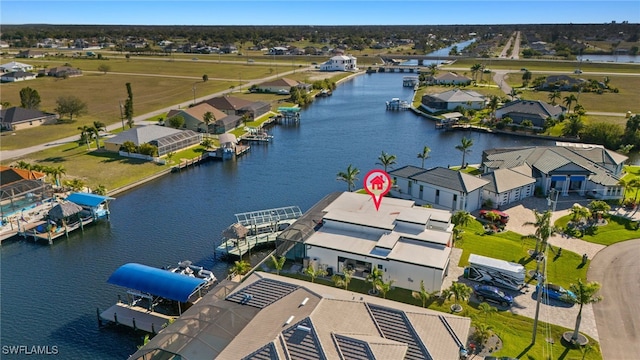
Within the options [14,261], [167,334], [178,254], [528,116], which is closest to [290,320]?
[167,334]

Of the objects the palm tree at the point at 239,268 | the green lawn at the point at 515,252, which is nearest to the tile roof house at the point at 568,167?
the green lawn at the point at 515,252

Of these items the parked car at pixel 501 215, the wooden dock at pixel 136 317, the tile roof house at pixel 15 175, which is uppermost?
the tile roof house at pixel 15 175

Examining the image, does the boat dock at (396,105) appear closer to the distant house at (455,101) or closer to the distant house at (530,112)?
the distant house at (455,101)

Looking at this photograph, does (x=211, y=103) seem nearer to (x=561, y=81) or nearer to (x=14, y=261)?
(x=14, y=261)

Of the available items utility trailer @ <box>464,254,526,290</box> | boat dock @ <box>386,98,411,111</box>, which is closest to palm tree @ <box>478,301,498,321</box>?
utility trailer @ <box>464,254,526,290</box>

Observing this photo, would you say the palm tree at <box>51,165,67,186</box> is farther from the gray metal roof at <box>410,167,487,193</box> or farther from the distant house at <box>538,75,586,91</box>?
the distant house at <box>538,75,586,91</box>

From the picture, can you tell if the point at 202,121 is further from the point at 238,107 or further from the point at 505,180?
the point at 505,180
